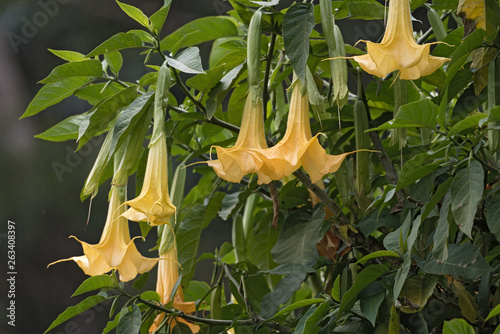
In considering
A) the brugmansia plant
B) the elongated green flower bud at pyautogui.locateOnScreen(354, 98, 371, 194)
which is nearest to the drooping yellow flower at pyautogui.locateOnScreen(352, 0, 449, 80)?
the brugmansia plant

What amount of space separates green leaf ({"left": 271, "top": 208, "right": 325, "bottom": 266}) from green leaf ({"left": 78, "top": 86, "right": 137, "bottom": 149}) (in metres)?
0.25

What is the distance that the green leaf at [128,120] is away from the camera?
0.49 m

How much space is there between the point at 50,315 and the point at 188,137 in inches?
30.1

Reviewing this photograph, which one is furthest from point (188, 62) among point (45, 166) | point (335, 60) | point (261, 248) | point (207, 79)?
point (45, 166)

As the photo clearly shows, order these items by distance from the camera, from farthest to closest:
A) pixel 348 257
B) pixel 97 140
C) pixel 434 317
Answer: pixel 97 140 < pixel 348 257 < pixel 434 317

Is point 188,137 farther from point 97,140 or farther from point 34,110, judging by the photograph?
point 97,140

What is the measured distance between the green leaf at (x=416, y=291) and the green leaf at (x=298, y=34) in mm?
211

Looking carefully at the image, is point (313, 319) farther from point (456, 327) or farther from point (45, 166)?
point (45, 166)

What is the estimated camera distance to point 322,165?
0.44 metres

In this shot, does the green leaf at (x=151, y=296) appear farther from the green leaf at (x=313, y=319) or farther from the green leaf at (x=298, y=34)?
the green leaf at (x=298, y=34)

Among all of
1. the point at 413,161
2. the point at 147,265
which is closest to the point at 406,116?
the point at 413,161

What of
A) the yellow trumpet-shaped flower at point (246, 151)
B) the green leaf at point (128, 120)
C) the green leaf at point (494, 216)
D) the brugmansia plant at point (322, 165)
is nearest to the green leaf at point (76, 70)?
the brugmansia plant at point (322, 165)

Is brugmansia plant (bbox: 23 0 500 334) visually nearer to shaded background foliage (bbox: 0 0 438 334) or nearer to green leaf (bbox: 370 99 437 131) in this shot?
green leaf (bbox: 370 99 437 131)

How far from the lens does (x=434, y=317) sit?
1.74 ft
